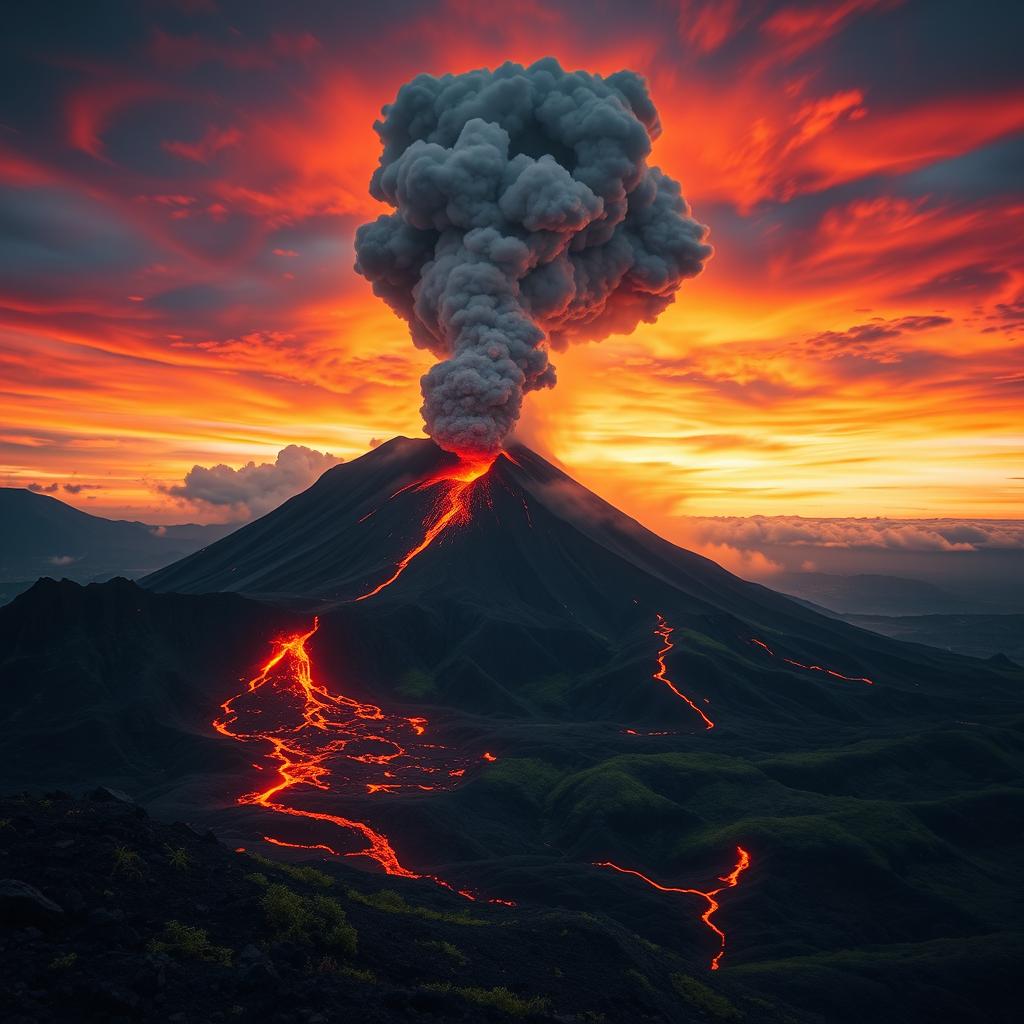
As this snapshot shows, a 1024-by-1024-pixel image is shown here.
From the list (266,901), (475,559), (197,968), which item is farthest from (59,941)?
(475,559)

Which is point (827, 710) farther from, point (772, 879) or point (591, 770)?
point (772, 879)

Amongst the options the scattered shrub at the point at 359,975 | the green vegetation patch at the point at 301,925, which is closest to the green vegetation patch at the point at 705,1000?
the green vegetation patch at the point at 301,925

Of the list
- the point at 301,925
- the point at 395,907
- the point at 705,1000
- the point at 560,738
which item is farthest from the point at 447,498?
the point at 301,925

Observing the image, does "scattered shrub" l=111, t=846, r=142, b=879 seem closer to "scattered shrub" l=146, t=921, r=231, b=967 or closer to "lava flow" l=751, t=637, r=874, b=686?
"scattered shrub" l=146, t=921, r=231, b=967

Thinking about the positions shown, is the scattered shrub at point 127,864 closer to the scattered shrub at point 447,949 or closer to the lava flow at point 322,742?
the scattered shrub at point 447,949

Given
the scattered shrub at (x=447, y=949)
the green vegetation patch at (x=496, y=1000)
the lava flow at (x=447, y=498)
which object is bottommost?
the scattered shrub at (x=447, y=949)

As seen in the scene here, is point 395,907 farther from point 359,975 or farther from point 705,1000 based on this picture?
point 705,1000

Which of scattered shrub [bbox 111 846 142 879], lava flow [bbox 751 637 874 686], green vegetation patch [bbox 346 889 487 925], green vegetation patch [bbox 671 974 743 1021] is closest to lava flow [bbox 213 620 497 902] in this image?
green vegetation patch [bbox 346 889 487 925]
